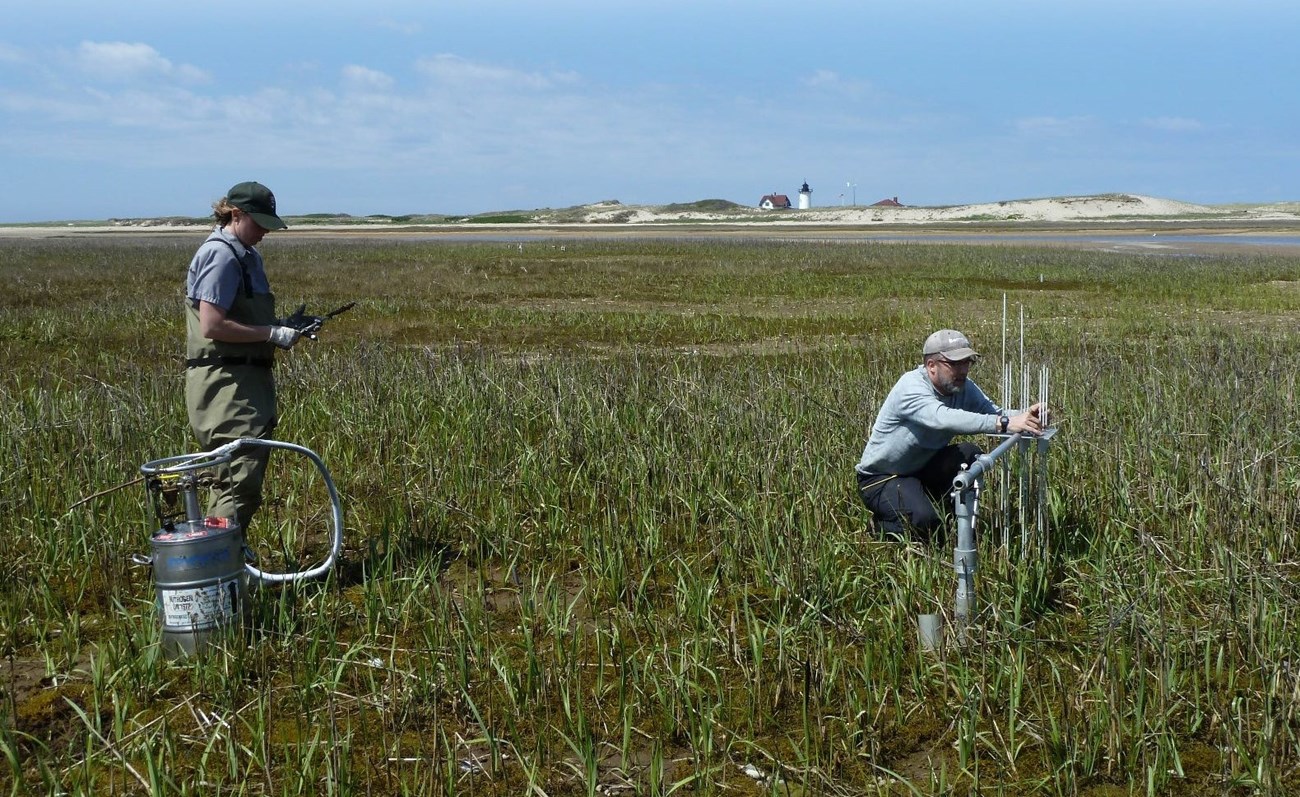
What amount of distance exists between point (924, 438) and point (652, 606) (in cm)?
150

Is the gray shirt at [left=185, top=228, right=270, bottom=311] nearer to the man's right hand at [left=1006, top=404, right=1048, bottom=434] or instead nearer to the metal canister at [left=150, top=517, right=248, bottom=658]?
the metal canister at [left=150, top=517, right=248, bottom=658]

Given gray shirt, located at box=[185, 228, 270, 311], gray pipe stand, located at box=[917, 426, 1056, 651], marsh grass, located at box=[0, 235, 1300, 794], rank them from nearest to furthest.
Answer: marsh grass, located at box=[0, 235, 1300, 794], gray pipe stand, located at box=[917, 426, 1056, 651], gray shirt, located at box=[185, 228, 270, 311]

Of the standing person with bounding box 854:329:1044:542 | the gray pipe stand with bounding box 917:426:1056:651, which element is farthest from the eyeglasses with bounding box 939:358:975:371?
the gray pipe stand with bounding box 917:426:1056:651

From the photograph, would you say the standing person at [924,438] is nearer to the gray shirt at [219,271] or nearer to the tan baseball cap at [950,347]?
the tan baseball cap at [950,347]

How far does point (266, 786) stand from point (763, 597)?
232 cm

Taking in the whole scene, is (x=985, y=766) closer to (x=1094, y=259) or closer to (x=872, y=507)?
(x=872, y=507)

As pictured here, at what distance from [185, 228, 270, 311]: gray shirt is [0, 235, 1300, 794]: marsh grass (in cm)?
106

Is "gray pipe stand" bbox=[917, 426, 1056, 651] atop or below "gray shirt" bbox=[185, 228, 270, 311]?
below

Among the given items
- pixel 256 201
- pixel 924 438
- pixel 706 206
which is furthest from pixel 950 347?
pixel 706 206

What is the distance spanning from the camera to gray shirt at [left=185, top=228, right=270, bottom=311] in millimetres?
4703

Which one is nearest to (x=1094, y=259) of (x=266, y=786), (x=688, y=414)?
(x=688, y=414)

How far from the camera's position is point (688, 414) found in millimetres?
7328

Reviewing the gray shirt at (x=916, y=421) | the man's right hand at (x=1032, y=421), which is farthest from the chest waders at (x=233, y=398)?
the man's right hand at (x=1032, y=421)

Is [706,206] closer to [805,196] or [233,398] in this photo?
[805,196]
